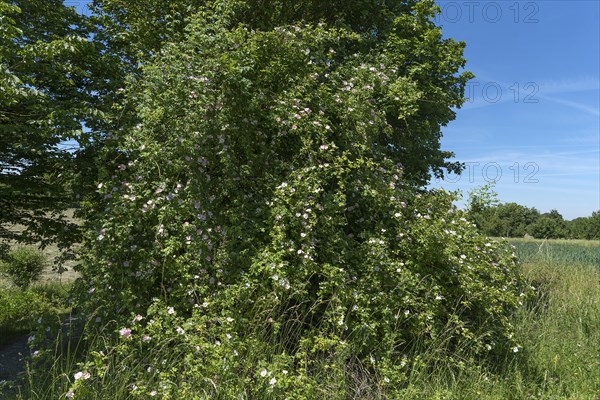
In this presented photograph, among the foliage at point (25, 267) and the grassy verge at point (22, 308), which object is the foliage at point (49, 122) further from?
the foliage at point (25, 267)

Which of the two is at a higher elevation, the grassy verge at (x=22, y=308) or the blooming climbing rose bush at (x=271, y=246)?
the blooming climbing rose bush at (x=271, y=246)

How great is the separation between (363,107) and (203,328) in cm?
281

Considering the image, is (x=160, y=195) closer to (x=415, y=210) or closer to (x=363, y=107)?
(x=363, y=107)

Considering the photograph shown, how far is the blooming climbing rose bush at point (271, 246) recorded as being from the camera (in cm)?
308

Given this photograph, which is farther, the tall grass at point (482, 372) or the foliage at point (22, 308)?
the foliage at point (22, 308)

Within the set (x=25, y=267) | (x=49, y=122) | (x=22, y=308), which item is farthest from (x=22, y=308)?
(x=49, y=122)

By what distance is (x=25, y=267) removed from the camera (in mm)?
10133

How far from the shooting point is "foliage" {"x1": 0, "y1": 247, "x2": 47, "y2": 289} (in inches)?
397

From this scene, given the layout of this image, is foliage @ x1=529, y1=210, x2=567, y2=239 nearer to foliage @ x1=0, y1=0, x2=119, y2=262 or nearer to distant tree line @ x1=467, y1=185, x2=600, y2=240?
distant tree line @ x1=467, y1=185, x2=600, y2=240

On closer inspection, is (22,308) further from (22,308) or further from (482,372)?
(482,372)

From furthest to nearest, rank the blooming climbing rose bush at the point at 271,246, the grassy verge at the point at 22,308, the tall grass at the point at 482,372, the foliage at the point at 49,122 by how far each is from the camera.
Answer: the grassy verge at the point at 22,308 → the foliage at the point at 49,122 → the blooming climbing rose bush at the point at 271,246 → the tall grass at the point at 482,372

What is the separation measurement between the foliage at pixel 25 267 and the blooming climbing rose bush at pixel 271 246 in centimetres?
824

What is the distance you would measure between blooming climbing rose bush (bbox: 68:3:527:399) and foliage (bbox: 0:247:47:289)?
324 inches

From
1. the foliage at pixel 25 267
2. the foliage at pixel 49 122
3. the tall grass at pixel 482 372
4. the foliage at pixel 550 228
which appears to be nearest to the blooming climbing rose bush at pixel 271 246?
the tall grass at pixel 482 372
